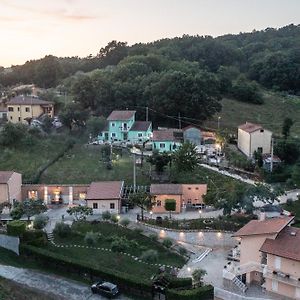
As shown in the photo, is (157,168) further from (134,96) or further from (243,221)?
(134,96)

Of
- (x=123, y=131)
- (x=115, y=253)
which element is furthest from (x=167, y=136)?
(x=115, y=253)

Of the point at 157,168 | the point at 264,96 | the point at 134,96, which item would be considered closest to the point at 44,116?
the point at 134,96

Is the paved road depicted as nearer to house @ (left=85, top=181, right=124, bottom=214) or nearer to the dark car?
the dark car

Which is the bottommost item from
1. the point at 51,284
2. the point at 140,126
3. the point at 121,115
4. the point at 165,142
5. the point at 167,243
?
the point at 51,284

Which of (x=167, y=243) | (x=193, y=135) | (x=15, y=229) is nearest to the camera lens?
(x=15, y=229)

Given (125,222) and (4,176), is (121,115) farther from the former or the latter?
(125,222)
